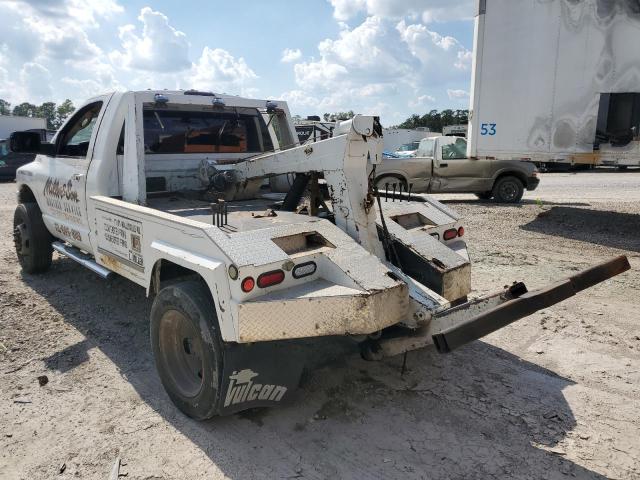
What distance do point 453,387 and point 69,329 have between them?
3497 millimetres

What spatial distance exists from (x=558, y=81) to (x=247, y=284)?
344 inches

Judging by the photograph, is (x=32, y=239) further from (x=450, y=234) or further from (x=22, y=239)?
(x=450, y=234)

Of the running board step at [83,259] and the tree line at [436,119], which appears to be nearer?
the running board step at [83,259]

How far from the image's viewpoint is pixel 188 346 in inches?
137

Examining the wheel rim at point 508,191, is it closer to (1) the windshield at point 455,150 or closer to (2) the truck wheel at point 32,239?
(1) the windshield at point 455,150

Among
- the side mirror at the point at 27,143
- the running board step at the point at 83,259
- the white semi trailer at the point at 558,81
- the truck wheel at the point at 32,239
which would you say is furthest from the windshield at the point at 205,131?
the white semi trailer at the point at 558,81

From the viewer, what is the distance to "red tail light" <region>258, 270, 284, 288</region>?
9.29ft

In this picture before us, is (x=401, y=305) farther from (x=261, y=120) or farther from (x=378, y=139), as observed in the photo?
(x=261, y=120)

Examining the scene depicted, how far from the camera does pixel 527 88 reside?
387 inches

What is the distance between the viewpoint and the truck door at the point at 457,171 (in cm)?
1301

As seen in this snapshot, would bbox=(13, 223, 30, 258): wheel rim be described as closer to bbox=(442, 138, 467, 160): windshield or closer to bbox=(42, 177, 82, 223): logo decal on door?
bbox=(42, 177, 82, 223): logo decal on door

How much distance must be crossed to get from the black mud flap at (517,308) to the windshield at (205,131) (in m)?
3.50

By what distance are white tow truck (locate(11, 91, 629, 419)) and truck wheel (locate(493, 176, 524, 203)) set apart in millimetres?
9213

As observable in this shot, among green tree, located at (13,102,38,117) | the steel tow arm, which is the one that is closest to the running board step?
the steel tow arm
